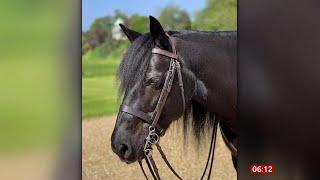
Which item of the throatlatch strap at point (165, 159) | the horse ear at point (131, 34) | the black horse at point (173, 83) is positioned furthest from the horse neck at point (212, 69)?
the throatlatch strap at point (165, 159)

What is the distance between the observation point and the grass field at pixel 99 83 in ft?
9.25

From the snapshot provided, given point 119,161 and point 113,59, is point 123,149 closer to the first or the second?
point 119,161

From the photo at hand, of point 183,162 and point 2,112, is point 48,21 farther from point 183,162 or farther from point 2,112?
point 183,162

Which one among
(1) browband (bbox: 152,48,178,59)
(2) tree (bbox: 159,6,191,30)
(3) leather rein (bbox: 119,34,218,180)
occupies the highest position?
(2) tree (bbox: 159,6,191,30)

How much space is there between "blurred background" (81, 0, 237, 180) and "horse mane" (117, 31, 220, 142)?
85 millimetres

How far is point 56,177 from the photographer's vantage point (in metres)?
2.88

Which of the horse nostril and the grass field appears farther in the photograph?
the grass field

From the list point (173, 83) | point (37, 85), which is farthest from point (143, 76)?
point (37, 85)

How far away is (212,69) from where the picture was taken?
269 centimetres

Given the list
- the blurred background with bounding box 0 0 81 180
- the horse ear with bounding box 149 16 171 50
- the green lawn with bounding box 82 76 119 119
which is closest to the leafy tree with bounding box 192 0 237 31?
the horse ear with bounding box 149 16 171 50

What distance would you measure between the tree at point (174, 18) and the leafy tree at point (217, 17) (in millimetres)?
57

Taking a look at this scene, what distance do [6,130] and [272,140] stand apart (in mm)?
1587

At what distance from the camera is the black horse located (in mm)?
2623

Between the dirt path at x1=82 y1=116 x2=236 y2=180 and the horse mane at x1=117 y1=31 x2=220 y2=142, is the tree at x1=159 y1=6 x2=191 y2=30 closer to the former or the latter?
the horse mane at x1=117 y1=31 x2=220 y2=142
